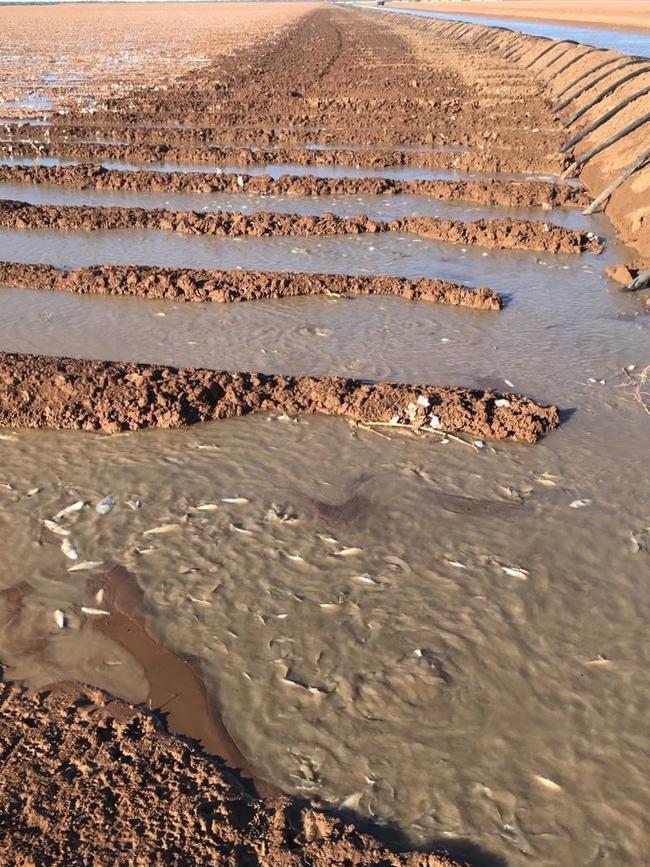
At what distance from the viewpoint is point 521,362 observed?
7211 mm

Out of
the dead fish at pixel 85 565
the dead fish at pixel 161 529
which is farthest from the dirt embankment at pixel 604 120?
the dead fish at pixel 85 565

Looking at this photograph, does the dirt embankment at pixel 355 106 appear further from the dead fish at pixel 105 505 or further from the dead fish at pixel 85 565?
the dead fish at pixel 85 565

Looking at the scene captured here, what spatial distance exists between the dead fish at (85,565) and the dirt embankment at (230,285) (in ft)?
15.3

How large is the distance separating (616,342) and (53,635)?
20.4 feet

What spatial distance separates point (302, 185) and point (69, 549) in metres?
9.98

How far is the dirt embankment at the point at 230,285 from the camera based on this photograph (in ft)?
28.2

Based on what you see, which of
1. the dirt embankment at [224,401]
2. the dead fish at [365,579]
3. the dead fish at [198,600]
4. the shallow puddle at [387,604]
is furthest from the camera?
the dirt embankment at [224,401]

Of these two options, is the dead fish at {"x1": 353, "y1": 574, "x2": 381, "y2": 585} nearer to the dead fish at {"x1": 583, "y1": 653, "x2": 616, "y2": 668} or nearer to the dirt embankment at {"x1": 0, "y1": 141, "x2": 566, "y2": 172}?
the dead fish at {"x1": 583, "y1": 653, "x2": 616, "y2": 668}

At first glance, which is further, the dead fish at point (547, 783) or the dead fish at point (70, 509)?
the dead fish at point (70, 509)

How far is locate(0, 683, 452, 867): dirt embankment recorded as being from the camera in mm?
2953

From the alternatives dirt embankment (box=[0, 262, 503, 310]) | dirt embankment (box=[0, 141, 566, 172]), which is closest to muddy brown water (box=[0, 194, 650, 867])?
dirt embankment (box=[0, 262, 503, 310])

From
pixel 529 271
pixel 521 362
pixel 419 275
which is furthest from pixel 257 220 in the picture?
pixel 521 362

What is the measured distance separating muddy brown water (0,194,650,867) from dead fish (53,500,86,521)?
57mm

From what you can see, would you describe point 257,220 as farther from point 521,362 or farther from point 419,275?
point 521,362
